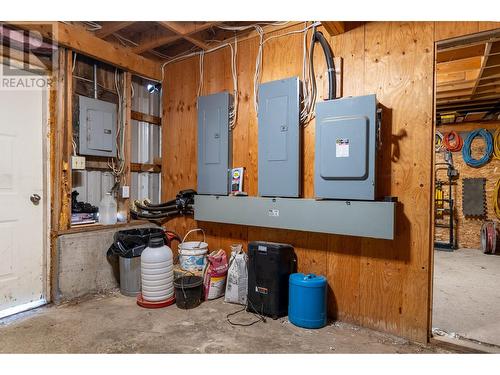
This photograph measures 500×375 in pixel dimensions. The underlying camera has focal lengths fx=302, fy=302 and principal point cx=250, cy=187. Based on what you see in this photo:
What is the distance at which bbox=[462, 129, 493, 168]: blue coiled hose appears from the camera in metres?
5.25

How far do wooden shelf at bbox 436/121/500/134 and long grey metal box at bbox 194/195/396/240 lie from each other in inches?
187

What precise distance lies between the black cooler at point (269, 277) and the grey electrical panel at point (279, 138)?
0.48m

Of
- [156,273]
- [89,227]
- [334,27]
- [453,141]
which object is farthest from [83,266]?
[453,141]

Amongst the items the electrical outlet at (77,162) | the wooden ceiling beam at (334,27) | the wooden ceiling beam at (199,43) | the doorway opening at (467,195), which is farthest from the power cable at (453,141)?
the electrical outlet at (77,162)

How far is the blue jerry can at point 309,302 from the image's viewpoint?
2.26 metres

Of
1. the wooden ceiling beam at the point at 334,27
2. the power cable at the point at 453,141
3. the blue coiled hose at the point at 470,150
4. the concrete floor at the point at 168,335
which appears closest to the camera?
the concrete floor at the point at 168,335

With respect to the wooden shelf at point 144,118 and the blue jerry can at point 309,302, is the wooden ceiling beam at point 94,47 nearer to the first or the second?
the wooden shelf at point 144,118

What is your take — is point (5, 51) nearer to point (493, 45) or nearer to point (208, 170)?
point (208, 170)

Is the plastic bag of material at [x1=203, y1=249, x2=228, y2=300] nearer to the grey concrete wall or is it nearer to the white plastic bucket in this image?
the white plastic bucket

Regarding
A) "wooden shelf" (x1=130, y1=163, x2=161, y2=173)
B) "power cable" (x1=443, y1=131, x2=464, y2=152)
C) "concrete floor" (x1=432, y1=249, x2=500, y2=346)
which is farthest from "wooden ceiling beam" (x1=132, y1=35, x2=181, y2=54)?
"power cable" (x1=443, y1=131, x2=464, y2=152)

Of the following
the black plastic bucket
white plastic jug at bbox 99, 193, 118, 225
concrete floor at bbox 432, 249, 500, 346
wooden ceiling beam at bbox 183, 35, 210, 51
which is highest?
wooden ceiling beam at bbox 183, 35, 210, 51

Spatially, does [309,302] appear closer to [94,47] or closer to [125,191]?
[125,191]

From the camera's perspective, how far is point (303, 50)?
2.58m

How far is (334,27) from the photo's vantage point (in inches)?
91.0
